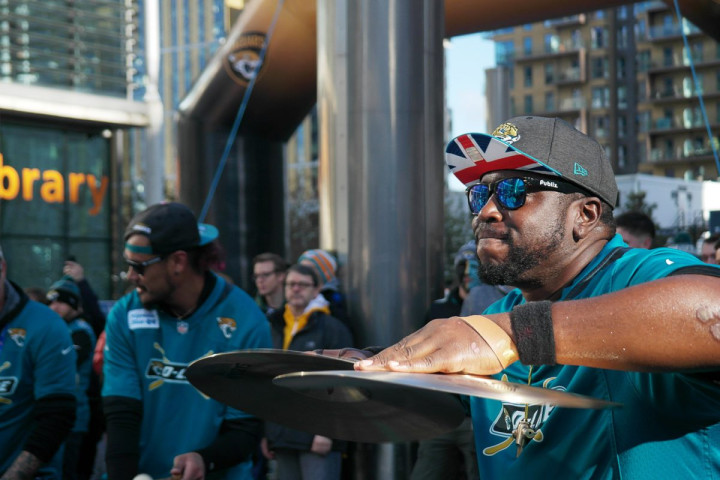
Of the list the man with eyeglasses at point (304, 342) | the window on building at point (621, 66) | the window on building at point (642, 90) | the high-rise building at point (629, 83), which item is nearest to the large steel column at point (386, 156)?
the man with eyeglasses at point (304, 342)

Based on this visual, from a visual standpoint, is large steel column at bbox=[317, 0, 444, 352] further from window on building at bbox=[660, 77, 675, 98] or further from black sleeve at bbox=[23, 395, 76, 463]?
window on building at bbox=[660, 77, 675, 98]

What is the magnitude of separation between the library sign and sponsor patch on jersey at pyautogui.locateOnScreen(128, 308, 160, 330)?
15265mm

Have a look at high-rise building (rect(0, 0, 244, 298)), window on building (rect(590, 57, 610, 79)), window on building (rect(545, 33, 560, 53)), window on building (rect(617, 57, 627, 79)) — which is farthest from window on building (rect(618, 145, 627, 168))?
high-rise building (rect(0, 0, 244, 298))

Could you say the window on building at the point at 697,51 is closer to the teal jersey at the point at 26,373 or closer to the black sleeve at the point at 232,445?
the teal jersey at the point at 26,373

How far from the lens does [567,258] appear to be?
6.74 ft

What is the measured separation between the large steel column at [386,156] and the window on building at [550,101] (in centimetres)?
A: 8248

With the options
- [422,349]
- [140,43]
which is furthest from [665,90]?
[422,349]

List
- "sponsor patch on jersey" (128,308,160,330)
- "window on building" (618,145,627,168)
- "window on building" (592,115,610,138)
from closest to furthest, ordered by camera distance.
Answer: "sponsor patch on jersey" (128,308,160,330) < "window on building" (592,115,610,138) < "window on building" (618,145,627,168)

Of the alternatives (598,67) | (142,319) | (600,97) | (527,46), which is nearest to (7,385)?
(142,319)

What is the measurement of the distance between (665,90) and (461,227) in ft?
165

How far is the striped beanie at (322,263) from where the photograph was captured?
6.47 m

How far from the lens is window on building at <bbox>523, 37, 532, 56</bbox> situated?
293 feet

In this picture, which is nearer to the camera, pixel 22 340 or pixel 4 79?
pixel 22 340

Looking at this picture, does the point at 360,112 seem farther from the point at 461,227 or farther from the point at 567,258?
the point at 461,227
